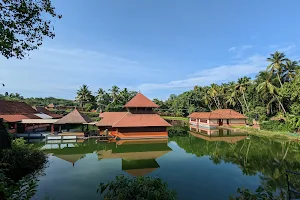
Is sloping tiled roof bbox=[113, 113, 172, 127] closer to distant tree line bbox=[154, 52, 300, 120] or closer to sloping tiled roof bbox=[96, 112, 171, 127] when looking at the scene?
sloping tiled roof bbox=[96, 112, 171, 127]

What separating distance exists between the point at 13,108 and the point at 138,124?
1828 cm

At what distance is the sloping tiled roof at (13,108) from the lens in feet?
83.8

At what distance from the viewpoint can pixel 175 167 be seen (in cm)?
1349

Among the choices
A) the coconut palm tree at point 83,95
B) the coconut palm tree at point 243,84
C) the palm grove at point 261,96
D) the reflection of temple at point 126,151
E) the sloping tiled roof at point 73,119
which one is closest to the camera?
the reflection of temple at point 126,151

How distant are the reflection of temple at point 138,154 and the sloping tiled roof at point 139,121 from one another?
202 centimetres

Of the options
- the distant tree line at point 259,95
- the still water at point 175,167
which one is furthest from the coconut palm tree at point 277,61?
the still water at point 175,167

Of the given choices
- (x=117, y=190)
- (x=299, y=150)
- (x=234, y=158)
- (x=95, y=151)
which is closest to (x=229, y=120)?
(x=299, y=150)

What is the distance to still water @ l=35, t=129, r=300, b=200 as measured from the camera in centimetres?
972

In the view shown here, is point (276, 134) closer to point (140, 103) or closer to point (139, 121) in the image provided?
point (139, 121)

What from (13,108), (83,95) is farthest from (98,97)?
(13,108)

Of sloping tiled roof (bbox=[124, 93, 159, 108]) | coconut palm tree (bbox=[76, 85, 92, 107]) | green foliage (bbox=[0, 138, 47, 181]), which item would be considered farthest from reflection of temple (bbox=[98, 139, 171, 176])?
coconut palm tree (bbox=[76, 85, 92, 107])

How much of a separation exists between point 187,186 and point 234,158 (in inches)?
286

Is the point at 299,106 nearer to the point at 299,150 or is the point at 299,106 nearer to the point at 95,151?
the point at 299,150

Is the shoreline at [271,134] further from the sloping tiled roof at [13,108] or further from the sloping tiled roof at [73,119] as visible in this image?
the sloping tiled roof at [13,108]
